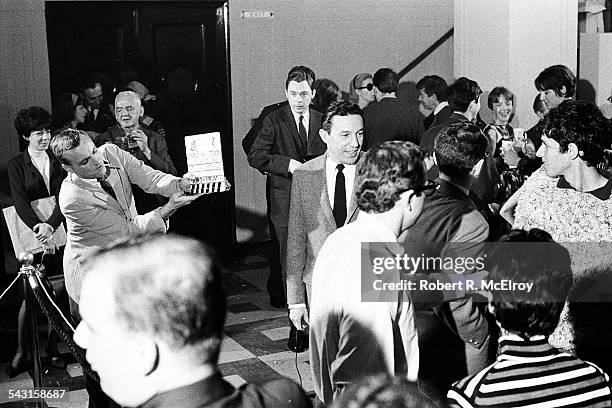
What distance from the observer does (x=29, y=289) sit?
15.5ft

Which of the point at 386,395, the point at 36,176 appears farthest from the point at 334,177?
the point at 386,395

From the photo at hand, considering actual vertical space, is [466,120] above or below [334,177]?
above

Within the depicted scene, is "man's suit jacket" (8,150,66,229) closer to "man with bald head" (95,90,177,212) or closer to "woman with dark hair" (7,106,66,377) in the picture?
"woman with dark hair" (7,106,66,377)

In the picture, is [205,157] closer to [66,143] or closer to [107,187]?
[107,187]

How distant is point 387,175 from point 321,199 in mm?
1334

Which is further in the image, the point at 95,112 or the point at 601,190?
the point at 95,112

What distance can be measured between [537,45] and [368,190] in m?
6.62

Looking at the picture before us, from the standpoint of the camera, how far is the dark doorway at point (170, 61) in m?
8.05

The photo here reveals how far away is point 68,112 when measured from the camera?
774 cm

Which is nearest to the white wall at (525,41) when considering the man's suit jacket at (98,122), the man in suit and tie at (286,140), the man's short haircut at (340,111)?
the man in suit and tie at (286,140)

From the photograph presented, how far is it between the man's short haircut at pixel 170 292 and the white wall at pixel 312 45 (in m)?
7.47

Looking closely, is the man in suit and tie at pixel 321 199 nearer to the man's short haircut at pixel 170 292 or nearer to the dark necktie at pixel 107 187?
the dark necktie at pixel 107 187

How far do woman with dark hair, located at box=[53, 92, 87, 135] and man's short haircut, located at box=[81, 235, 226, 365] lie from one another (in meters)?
6.27

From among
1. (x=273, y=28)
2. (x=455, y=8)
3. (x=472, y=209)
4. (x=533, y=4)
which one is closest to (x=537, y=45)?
(x=533, y=4)
